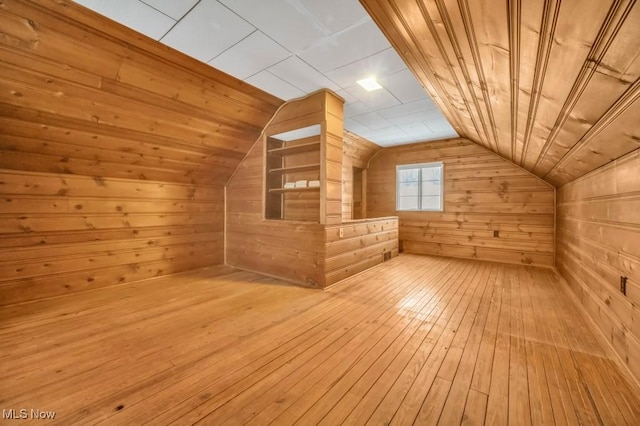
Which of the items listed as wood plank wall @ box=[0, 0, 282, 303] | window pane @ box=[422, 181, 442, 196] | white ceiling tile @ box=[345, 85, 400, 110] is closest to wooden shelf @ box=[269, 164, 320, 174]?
wood plank wall @ box=[0, 0, 282, 303]

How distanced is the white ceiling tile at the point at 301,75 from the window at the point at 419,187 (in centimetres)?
340

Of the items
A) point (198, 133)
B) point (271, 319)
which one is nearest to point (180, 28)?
point (198, 133)

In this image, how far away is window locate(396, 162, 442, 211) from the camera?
5469 mm

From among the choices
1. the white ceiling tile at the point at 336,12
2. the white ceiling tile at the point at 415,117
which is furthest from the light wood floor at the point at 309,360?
the white ceiling tile at the point at 415,117

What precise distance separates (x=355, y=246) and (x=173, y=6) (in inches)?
123

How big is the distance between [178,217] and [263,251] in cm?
142

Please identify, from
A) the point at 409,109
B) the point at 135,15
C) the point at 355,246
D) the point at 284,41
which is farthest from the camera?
the point at 355,246

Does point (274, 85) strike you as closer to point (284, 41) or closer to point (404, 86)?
point (284, 41)

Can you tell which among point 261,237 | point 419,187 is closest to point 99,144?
point 261,237

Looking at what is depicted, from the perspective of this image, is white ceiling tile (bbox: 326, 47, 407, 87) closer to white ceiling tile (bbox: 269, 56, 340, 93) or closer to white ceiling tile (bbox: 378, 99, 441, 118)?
white ceiling tile (bbox: 269, 56, 340, 93)

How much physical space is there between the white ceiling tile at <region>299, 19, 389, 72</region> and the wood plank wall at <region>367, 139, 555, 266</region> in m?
3.67

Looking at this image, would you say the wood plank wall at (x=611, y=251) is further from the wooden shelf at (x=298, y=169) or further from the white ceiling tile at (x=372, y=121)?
the wooden shelf at (x=298, y=169)

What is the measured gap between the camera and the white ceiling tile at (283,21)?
1.71m

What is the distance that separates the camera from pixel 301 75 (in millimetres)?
2688
